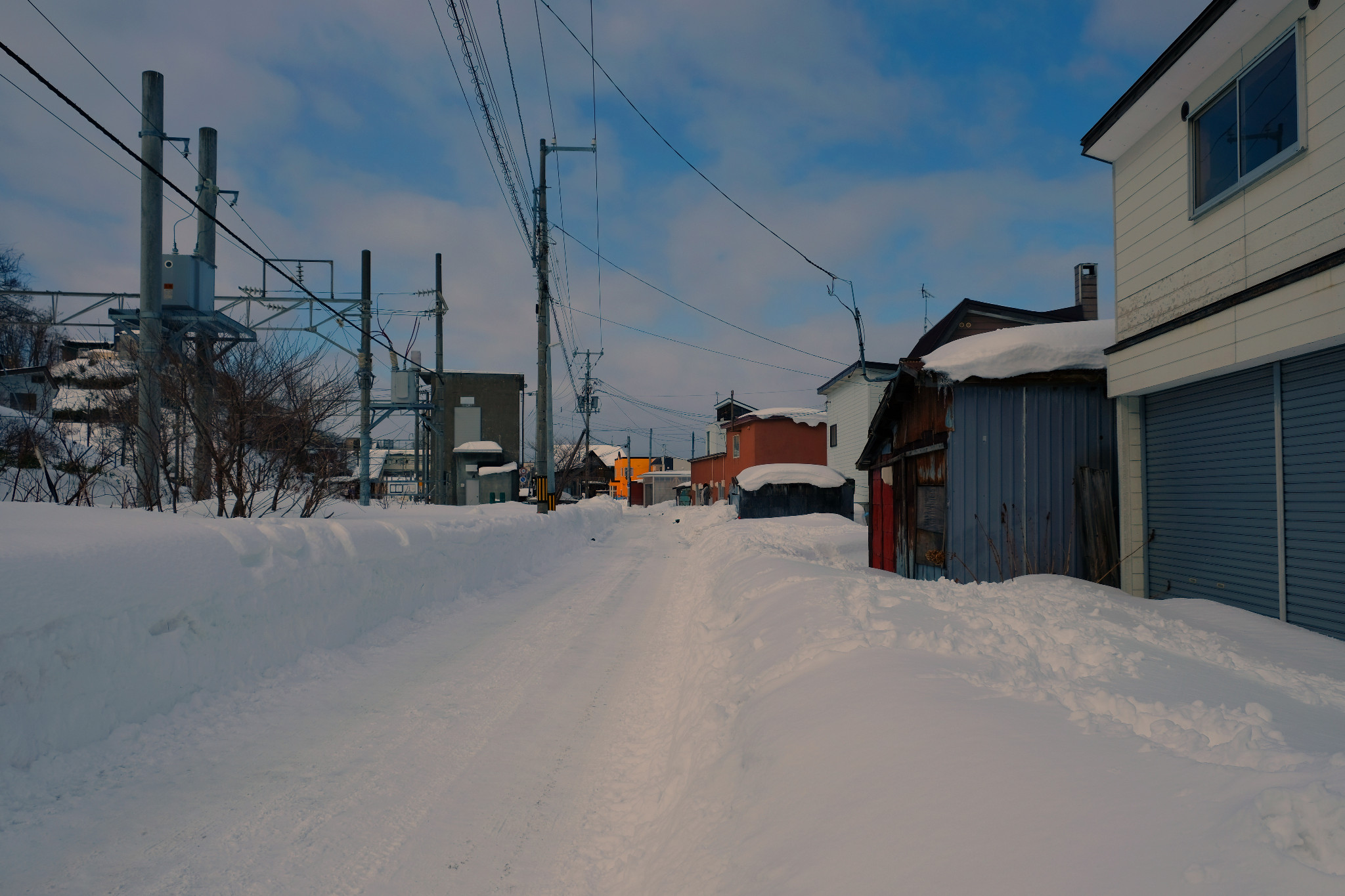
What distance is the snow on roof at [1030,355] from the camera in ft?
33.4

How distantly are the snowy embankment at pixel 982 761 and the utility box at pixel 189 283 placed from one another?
1583 centimetres

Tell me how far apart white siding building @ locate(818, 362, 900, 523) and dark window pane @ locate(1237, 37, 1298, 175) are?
57.9ft

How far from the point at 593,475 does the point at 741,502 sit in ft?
187

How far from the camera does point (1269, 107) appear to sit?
6887mm

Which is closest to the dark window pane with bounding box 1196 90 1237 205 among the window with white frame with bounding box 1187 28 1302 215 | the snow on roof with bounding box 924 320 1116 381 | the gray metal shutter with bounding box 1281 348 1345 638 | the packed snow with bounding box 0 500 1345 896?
the window with white frame with bounding box 1187 28 1302 215

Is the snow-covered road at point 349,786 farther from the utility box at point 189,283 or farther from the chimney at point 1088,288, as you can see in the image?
the chimney at point 1088,288

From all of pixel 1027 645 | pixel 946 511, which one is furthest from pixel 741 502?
pixel 1027 645

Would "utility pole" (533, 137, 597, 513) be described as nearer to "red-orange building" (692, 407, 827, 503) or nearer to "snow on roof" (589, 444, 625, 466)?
"red-orange building" (692, 407, 827, 503)

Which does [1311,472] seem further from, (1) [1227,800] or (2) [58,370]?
(2) [58,370]

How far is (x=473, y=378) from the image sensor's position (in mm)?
46656

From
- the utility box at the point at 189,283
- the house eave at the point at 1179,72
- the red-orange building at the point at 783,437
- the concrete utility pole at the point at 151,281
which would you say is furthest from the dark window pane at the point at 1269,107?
the red-orange building at the point at 783,437

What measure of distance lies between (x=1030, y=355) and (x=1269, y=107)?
13.4ft

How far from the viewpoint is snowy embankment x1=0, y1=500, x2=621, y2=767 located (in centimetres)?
364

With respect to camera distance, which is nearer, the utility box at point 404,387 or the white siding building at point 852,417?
the white siding building at point 852,417
